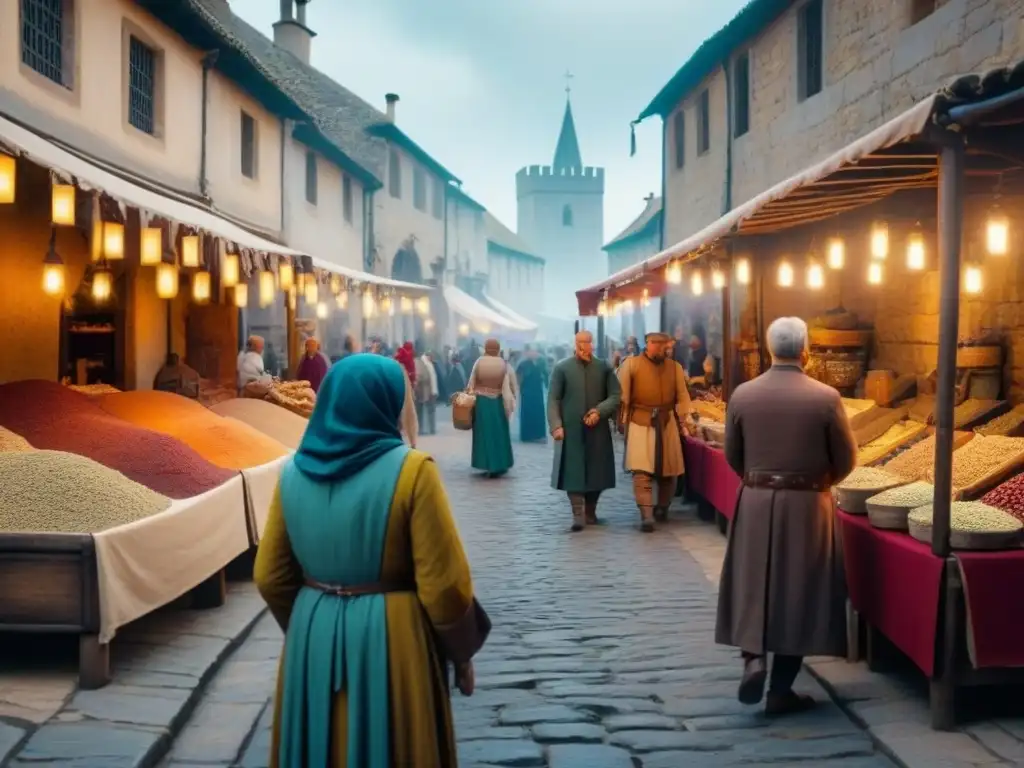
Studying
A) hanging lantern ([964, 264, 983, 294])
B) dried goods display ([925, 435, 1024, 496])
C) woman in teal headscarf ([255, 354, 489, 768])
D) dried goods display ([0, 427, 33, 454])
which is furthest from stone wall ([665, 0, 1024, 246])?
dried goods display ([0, 427, 33, 454])

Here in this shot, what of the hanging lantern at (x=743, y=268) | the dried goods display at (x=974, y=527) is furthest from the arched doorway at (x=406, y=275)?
the dried goods display at (x=974, y=527)

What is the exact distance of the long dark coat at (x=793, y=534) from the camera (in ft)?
16.7

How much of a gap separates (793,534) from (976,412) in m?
3.89

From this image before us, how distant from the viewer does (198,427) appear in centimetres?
876

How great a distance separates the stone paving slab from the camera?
4488mm

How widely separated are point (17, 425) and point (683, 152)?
58.3 feet

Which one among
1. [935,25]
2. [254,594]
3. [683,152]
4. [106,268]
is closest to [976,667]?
[254,594]

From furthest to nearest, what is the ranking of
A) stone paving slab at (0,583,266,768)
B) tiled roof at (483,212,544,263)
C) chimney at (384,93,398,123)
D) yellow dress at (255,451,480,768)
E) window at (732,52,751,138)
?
tiled roof at (483,212,544,263), chimney at (384,93,398,123), window at (732,52,751,138), stone paving slab at (0,583,266,768), yellow dress at (255,451,480,768)

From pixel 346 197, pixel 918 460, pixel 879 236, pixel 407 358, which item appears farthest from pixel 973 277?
pixel 346 197

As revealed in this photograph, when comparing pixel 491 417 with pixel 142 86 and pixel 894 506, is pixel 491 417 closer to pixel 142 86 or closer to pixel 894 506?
pixel 142 86

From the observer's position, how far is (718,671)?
5.86m

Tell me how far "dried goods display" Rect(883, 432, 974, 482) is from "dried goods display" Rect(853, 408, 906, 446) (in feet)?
2.78

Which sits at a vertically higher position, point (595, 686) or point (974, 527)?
point (974, 527)

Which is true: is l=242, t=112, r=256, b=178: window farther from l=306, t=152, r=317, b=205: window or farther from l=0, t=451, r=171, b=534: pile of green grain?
l=0, t=451, r=171, b=534: pile of green grain
